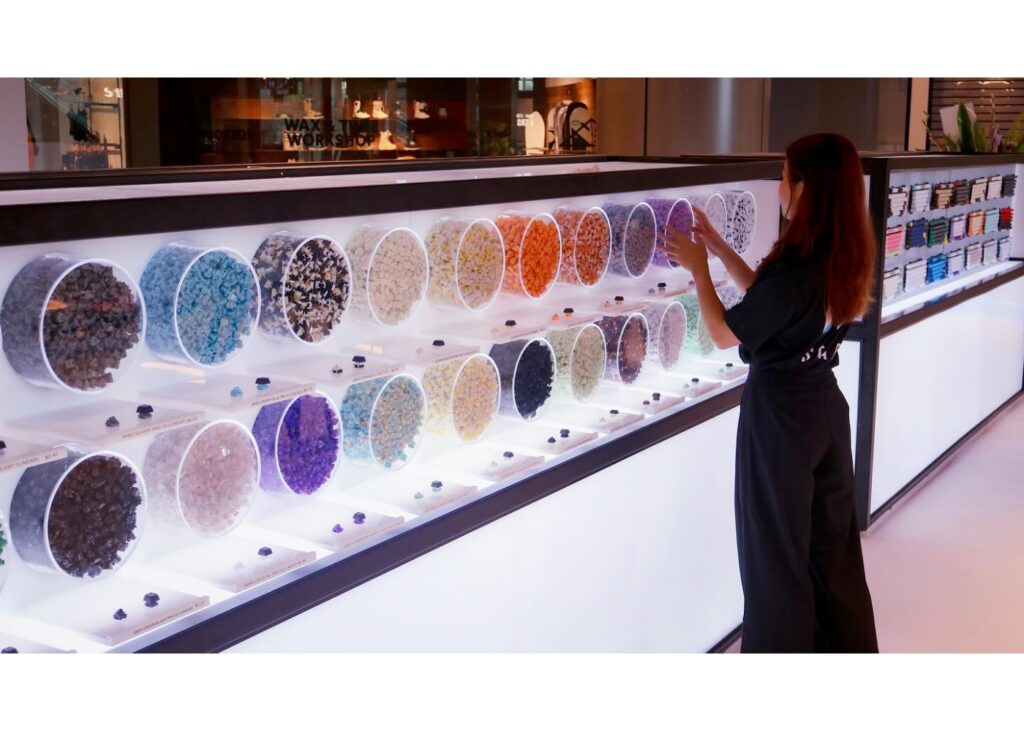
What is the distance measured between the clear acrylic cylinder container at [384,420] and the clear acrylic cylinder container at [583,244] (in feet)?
2.07

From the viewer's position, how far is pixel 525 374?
2701 mm

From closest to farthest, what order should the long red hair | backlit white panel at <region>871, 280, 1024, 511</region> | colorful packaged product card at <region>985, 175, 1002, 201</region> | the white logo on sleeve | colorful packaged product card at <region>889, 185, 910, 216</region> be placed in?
the long red hair < the white logo on sleeve < colorful packaged product card at <region>889, 185, 910, 216</region> < backlit white panel at <region>871, 280, 1024, 511</region> < colorful packaged product card at <region>985, 175, 1002, 201</region>

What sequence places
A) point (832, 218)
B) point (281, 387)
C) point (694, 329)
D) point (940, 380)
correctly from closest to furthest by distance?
point (281, 387)
point (832, 218)
point (694, 329)
point (940, 380)

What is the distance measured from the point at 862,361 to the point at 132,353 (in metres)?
3.26

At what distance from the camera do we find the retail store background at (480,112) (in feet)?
21.4

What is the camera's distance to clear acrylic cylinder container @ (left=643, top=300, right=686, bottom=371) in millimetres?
3205

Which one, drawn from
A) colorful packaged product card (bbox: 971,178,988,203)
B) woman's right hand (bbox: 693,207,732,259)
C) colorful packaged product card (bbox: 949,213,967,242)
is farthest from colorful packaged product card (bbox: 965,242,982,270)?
woman's right hand (bbox: 693,207,732,259)

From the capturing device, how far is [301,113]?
24.0 ft

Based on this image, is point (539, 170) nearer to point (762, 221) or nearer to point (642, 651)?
point (762, 221)

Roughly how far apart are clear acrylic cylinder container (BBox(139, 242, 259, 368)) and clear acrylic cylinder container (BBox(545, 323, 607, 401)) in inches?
38.3

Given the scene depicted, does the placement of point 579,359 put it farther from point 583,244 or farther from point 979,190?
point 979,190

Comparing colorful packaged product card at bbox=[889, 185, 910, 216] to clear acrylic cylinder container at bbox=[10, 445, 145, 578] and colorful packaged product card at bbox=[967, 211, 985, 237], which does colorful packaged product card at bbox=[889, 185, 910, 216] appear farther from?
clear acrylic cylinder container at bbox=[10, 445, 145, 578]


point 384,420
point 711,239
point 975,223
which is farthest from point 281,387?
point 975,223

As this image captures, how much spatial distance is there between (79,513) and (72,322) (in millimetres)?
302
